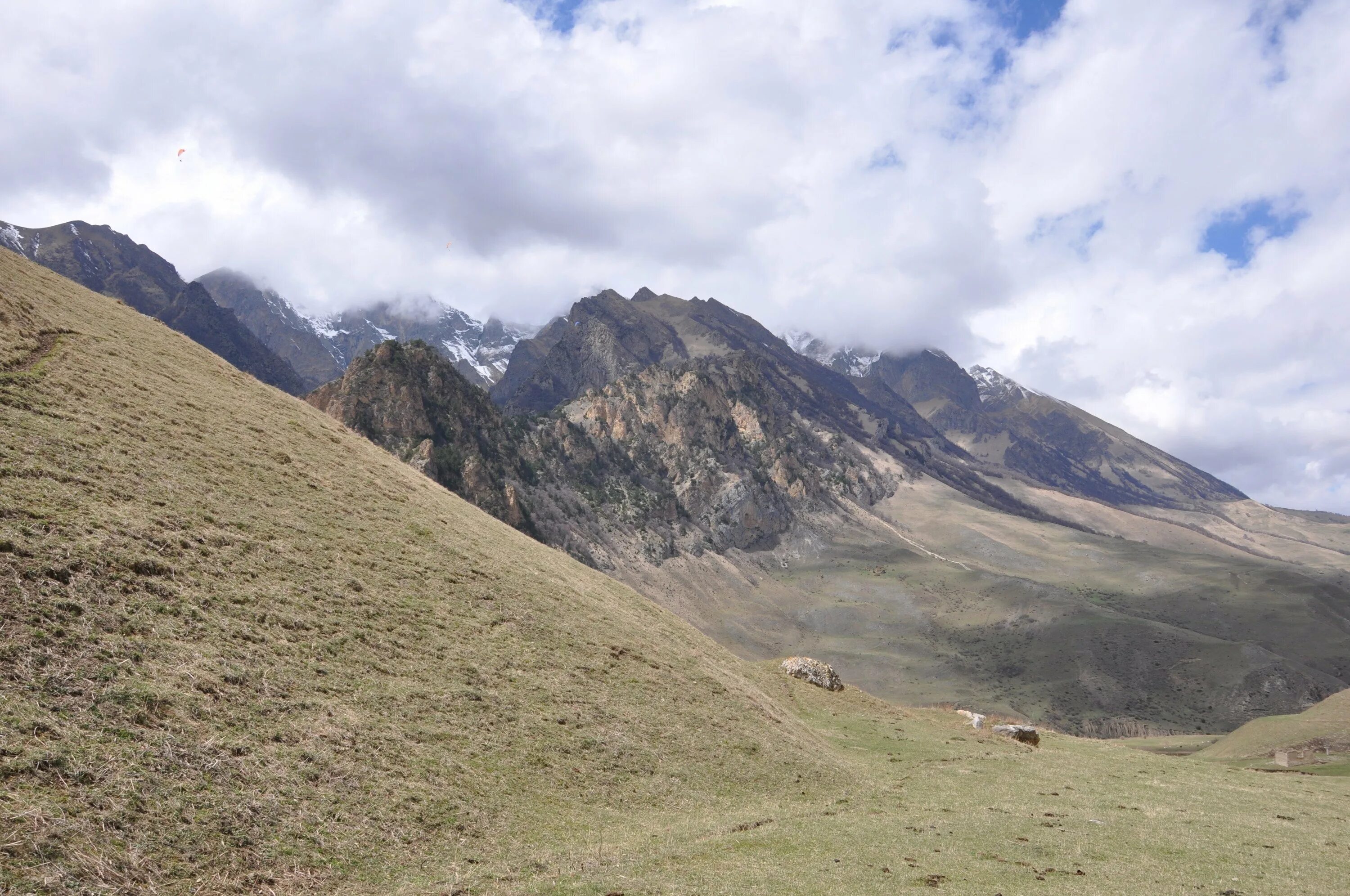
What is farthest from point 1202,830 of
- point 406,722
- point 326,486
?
point 326,486

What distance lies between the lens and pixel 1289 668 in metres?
184

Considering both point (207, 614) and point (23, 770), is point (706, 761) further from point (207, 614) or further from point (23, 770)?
point (23, 770)

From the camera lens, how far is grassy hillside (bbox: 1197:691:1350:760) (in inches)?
2195

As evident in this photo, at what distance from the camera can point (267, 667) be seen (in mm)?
22469

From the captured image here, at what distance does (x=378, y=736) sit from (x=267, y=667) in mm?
4053

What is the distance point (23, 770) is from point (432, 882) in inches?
352

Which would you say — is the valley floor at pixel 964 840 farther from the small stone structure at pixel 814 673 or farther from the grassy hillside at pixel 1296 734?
the grassy hillside at pixel 1296 734

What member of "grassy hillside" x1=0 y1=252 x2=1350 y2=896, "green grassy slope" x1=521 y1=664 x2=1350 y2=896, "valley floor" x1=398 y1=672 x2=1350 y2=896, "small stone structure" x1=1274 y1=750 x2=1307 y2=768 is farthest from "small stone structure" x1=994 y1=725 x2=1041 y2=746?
"small stone structure" x1=1274 y1=750 x2=1307 y2=768

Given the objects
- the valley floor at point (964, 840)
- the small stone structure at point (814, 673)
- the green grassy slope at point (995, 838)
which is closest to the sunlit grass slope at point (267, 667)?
the valley floor at point (964, 840)

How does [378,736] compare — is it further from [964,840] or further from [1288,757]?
[1288,757]

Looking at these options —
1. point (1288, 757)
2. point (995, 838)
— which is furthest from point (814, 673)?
point (1288, 757)

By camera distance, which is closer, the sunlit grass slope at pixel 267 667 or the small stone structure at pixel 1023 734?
the sunlit grass slope at pixel 267 667

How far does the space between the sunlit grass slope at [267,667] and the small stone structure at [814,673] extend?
15.3 meters

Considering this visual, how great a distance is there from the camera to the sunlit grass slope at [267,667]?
1638 cm
